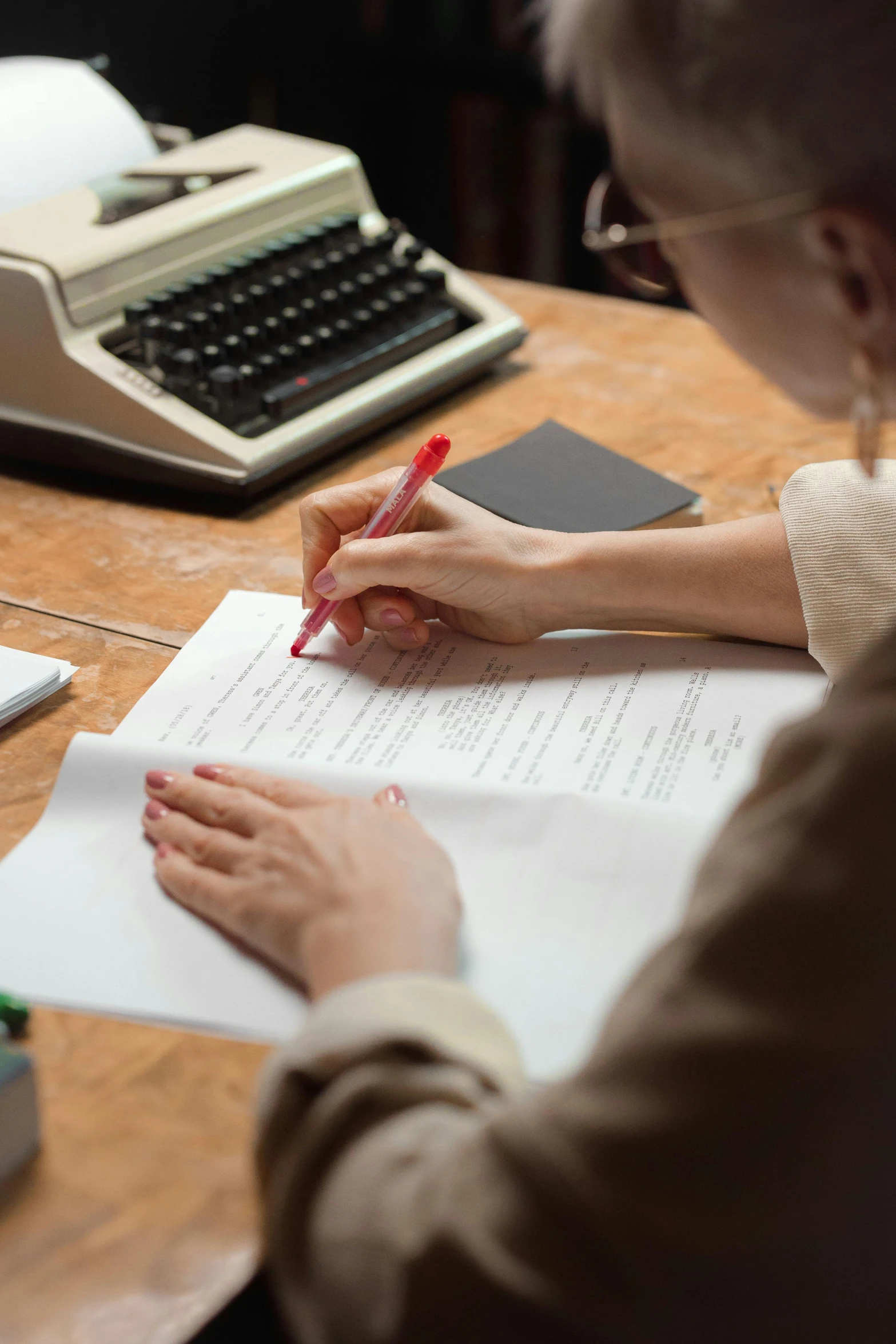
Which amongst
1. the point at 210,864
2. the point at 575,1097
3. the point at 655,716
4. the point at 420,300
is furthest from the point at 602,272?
the point at 575,1097

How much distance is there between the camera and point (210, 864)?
73 cm

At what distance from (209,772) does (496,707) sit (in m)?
0.21

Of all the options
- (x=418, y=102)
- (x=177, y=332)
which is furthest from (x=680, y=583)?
(x=418, y=102)

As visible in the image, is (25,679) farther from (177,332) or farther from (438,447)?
(177,332)

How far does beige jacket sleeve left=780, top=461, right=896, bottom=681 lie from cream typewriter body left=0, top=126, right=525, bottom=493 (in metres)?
0.49

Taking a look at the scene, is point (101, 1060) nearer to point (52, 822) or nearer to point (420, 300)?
point (52, 822)

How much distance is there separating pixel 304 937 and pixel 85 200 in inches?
39.3

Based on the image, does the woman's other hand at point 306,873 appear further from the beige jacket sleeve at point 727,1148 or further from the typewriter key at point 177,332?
the typewriter key at point 177,332

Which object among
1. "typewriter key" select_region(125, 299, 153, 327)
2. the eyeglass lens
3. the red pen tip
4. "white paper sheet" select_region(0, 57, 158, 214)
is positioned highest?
the eyeglass lens

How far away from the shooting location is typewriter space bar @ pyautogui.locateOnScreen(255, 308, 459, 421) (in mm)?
1238

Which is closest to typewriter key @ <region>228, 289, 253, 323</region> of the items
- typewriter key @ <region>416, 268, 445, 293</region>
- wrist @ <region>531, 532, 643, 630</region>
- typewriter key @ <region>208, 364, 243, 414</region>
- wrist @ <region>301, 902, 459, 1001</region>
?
typewriter key @ <region>208, 364, 243, 414</region>

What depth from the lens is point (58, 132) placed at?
144cm

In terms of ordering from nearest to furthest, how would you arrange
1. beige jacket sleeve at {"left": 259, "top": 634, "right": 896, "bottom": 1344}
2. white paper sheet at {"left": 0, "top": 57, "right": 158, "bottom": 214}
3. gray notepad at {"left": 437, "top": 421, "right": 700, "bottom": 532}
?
beige jacket sleeve at {"left": 259, "top": 634, "right": 896, "bottom": 1344}
gray notepad at {"left": 437, "top": 421, "right": 700, "bottom": 532}
white paper sheet at {"left": 0, "top": 57, "right": 158, "bottom": 214}

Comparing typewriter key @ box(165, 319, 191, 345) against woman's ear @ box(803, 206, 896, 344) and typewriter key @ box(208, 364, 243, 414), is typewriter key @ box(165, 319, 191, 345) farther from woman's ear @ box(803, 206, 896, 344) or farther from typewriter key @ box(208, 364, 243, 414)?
woman's ear @ box(803, 206, 896, 344)
